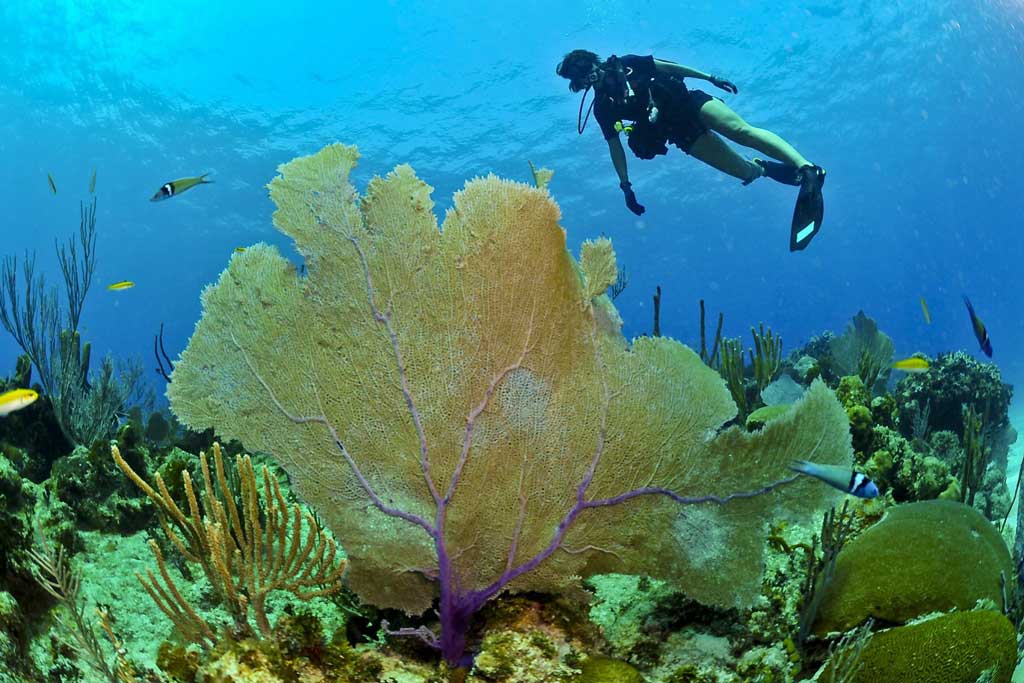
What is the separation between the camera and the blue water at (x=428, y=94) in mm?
35781

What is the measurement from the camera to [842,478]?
2527 millimetres

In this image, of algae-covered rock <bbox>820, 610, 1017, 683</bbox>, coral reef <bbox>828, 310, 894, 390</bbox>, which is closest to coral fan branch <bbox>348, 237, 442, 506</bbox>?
algae-covered rock <bbox>820, 610, 1017, 683</bbox>

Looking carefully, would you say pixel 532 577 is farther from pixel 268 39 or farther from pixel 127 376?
pixel 268 39

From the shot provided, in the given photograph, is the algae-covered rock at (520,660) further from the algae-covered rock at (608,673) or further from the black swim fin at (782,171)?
the black swim fin at (782,171)

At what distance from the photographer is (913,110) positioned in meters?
48.9

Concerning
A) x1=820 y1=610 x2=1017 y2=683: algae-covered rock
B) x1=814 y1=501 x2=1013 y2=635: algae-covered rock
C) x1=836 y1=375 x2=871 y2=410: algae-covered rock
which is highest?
x1=836 y1=375 x2=871 y2=410: algae-covered rock

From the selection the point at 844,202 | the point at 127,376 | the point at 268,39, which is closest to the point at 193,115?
the point at 268,39

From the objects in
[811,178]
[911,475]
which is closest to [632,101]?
[811,178]

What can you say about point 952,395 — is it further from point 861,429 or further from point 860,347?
point 861,429

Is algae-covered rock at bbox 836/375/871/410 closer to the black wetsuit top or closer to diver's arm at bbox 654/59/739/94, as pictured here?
the black wetsuit top

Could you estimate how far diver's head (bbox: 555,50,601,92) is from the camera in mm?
8164

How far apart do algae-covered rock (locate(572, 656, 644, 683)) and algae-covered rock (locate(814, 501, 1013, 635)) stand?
3.40 feet

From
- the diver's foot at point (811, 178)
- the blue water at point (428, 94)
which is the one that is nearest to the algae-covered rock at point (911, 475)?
the diver's foot at point (811, 178)

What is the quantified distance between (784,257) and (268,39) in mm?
75579
